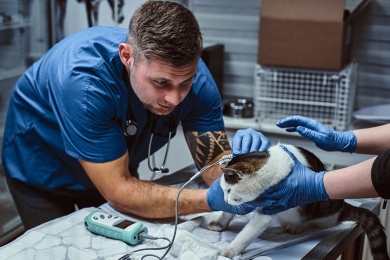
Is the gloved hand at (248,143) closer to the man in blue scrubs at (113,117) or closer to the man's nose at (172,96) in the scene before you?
the man in blue scrubs at (113,117)

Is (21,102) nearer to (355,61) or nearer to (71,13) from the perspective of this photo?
(71,13)

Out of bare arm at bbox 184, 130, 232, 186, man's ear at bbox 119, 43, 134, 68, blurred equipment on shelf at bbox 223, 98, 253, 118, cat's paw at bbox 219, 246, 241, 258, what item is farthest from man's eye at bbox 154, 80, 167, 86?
blurred equipment on shelf at bbox 223, 98, 253, 118

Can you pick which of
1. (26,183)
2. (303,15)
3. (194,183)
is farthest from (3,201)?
(303,15)

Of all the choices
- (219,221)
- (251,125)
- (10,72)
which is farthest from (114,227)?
(10,72)

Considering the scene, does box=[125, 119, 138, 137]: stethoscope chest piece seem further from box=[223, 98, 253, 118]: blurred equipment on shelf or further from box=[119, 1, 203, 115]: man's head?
box=[223, 98, 253, 118]: blurred equipment on shelf

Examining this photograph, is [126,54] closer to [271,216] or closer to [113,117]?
[113,117]

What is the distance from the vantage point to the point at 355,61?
8.39 feet

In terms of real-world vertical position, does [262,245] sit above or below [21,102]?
below

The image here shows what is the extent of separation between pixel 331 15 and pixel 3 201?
1994mm

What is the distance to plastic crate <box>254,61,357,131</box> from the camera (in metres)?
2.41

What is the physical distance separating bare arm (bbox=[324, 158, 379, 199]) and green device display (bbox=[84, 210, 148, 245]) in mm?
503

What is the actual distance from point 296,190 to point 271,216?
0.12 m

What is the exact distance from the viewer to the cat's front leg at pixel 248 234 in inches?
49.7

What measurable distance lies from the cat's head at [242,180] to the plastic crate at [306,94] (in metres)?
1.16
